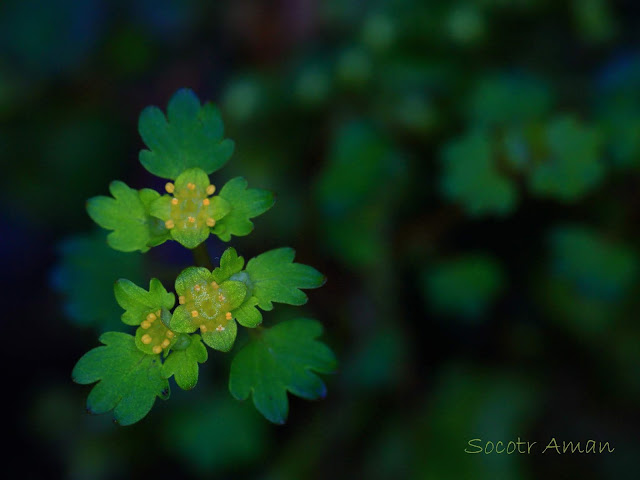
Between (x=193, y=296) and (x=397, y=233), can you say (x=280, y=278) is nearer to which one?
(x=193, y=296)

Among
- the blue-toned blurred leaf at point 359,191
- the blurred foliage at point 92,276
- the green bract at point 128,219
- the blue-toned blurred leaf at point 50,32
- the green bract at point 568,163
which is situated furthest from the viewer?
the blue-toned blurred leaf at point 50,32

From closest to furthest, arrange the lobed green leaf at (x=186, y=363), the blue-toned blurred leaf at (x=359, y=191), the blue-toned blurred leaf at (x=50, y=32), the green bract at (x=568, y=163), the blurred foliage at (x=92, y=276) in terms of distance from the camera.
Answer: the lobed green leaf at (x=186, y=363), the blurred foliage at (x=92, y=276), the green bract at (x=568, y=163), the blue-toned blurred leaf at (x=359, y=191), the blue-toned blurred leaf at (x=50, y=32)

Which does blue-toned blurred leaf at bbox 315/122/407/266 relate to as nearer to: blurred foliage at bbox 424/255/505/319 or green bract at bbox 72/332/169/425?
blurred foliage at bbox 424/255/505/319

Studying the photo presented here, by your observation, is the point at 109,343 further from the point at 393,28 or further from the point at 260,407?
the point at 393,28

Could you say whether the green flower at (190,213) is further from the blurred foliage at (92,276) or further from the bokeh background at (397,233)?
the bokeh background at (397,233)

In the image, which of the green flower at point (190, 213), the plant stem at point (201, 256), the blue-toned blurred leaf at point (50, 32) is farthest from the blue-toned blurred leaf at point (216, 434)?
the blue-toned blurred leaf at point (50, 32)

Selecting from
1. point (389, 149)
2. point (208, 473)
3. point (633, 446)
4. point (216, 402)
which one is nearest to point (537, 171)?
point (389, 149)

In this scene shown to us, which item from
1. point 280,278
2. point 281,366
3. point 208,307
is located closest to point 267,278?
point 280,278

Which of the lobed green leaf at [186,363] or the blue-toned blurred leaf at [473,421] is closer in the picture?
the lobed green leaf at [186,363]
